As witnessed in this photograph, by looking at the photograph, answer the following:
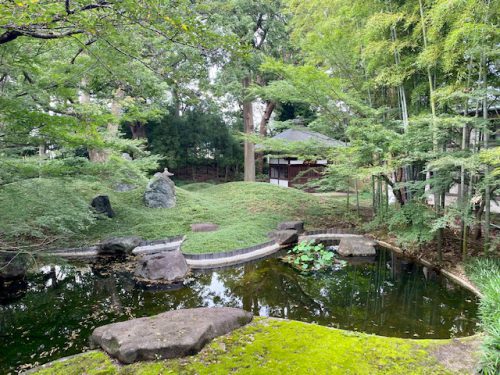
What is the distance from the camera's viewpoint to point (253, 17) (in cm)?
1272

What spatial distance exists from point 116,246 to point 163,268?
6.15 ft

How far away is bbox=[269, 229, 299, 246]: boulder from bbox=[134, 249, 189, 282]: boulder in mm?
2568

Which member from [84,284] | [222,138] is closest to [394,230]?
[84,284]

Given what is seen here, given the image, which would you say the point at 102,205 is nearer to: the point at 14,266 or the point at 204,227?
the point at 204,227

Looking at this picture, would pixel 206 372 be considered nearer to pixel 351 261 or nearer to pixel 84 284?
pixel 84 284

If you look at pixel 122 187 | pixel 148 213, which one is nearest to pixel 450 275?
pixel 148 213

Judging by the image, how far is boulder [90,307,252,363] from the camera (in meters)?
2.50

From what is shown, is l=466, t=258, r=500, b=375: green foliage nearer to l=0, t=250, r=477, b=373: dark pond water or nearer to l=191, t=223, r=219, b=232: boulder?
l=0, t=250, r=477, b=373: dark pond water

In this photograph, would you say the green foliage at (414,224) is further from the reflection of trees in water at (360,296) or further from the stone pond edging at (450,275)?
the reflection of trees in water at (360,296)

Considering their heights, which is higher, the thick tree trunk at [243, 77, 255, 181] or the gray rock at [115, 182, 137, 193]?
the thick tree trunk at [243, 77, 255, 181]

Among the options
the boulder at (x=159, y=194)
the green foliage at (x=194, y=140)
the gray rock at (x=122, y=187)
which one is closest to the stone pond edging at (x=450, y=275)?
the boulder at (x=159, y=194)

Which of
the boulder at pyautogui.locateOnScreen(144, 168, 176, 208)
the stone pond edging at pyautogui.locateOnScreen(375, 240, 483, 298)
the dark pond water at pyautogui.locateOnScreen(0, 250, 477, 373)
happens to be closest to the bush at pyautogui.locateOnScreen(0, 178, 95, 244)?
the dark pond water at pyautogui.locateOnScreen(0, 250, 477, 373)

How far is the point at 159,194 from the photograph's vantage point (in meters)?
9.95

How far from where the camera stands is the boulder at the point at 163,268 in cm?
531
